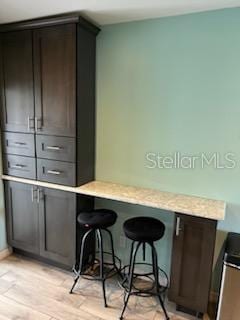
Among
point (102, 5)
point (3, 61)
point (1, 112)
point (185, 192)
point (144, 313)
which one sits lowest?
point (144, 313)

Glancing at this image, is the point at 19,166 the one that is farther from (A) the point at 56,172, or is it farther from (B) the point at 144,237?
(B) the point at 144,237

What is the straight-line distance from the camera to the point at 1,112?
2602mm

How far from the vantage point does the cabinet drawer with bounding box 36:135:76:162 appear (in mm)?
2305

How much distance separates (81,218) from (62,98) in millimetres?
1078

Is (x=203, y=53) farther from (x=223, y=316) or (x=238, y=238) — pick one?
(x=223, y=316)

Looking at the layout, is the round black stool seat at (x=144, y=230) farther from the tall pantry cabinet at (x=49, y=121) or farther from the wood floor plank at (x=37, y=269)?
the wood floor plank at (x=37, y=269)

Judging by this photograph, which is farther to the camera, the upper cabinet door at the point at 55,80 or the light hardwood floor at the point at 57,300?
the upper cabinet door at the point at 55,80

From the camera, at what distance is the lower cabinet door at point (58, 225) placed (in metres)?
2.39

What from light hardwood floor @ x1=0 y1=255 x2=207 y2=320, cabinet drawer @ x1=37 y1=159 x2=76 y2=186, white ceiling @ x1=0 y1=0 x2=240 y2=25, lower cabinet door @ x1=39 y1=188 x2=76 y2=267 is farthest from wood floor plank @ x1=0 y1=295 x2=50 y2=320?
white ceiling @ x1=0 y1=0 x2=240 y2=25

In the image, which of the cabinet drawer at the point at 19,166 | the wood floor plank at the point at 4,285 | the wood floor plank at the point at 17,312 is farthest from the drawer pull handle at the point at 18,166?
the wood floor plank at the point at 17,312

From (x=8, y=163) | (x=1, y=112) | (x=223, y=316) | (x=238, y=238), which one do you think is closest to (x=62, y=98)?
(x=1, y=112)

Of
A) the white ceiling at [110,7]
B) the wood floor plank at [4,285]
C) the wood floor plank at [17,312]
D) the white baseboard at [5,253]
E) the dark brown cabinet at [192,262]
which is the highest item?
the white ceiling at [110,7]

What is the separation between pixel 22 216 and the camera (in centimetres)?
267

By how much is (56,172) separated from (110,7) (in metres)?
1.47
